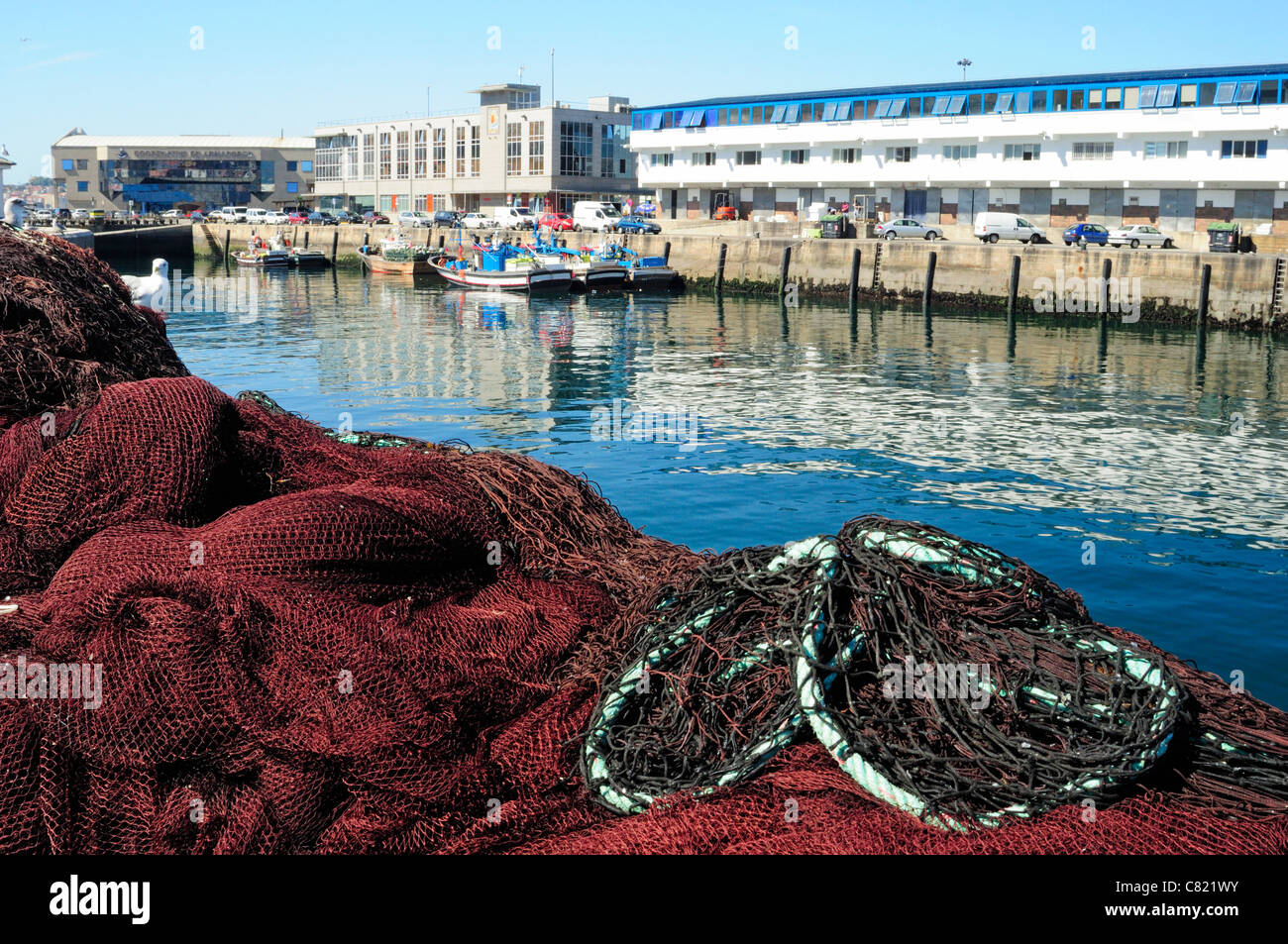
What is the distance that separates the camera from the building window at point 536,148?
80.6 meters

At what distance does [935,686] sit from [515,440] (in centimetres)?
1323

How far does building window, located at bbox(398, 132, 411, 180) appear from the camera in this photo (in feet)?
302

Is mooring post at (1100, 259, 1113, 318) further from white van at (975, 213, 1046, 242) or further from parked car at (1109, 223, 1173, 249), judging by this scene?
white van at (975, 213, 1046, 242)

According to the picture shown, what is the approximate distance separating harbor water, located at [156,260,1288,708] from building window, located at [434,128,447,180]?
183 ft

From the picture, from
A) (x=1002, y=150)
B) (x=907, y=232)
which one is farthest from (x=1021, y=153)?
(x=907, y=232)

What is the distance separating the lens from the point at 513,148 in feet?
271

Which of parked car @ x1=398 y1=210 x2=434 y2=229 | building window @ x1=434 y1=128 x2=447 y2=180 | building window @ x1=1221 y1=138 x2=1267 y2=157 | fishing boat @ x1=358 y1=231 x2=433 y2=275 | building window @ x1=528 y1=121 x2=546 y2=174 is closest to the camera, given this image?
building window @ x1=1221 y1=138 x2=1267 y2=157

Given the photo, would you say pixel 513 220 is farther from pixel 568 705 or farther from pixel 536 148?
pixel 568 705

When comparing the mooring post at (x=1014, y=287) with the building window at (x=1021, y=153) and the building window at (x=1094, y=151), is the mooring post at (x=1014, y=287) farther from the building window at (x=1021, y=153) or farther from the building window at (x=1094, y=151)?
the building window at (x=1021, y=153)

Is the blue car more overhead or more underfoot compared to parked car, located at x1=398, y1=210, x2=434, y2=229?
more underfoot

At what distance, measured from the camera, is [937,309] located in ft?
121

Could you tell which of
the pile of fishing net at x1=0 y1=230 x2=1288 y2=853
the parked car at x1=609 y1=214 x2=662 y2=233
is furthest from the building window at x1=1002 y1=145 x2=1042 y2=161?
the pile of fishing net at x1=0 y1=230 x2=1288 y2=853

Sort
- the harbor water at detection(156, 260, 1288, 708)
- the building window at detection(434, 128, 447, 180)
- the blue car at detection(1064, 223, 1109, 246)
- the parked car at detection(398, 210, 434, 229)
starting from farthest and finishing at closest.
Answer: the building window at detection(434, 128, 447, 180)
the parked car at detection(398, 210, 434, 229)
the blue car at detection(1064, 223, 1109, 246)
the harbor water at detection(156, 260, 1288, 708)

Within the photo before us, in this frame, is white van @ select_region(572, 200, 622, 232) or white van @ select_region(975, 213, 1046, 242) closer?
white van @ select_region(975, 213, 1046, 242)
